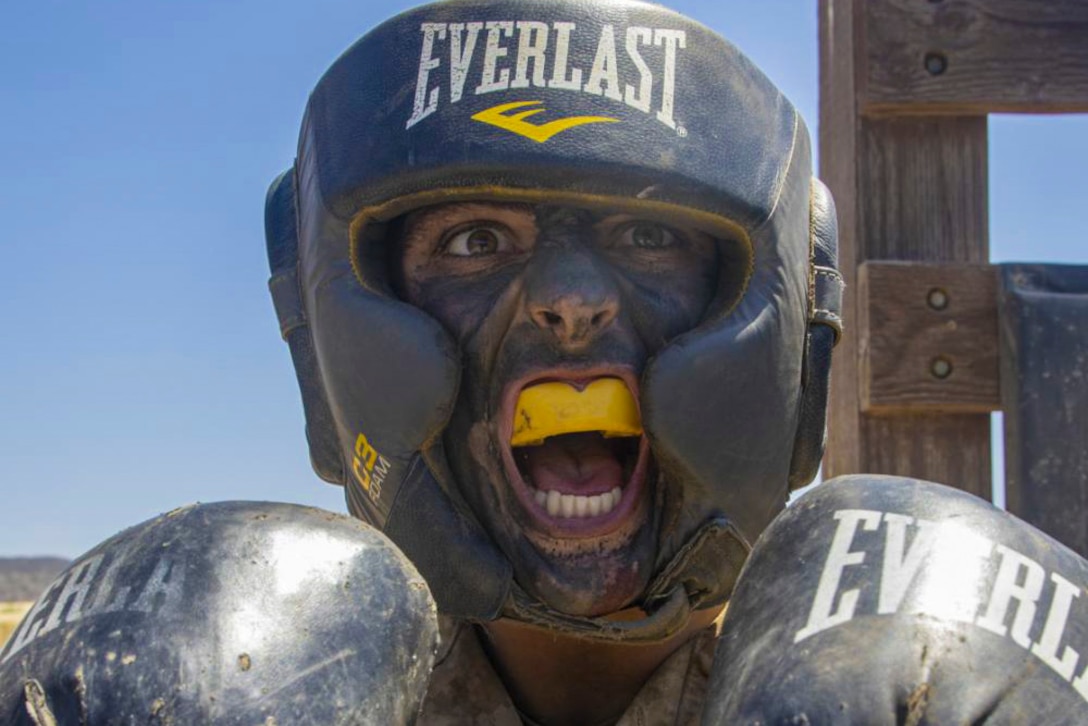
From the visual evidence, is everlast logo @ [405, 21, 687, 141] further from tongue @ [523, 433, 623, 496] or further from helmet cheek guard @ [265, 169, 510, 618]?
tongue @ [523, 433, 623, 496]

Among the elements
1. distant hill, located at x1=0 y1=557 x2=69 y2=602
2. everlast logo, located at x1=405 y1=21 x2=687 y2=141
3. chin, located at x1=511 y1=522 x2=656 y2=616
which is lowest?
distant hill, located at x1=0 y1=557 x2=69 y2=602

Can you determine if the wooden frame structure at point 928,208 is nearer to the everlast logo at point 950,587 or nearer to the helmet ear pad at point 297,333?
the helmet ear pad at point 297,333

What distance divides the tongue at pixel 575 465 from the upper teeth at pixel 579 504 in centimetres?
1

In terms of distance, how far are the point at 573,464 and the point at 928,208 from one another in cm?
163

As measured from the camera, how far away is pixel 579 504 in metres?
2.35

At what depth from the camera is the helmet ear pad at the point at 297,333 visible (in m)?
2.68

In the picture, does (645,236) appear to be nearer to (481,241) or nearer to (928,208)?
(481,241)

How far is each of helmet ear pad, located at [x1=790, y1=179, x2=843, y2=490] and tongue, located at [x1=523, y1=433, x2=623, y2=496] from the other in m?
0.33

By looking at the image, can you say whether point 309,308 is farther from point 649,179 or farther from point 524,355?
point 649,179

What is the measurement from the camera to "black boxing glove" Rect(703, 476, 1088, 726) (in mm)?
1520

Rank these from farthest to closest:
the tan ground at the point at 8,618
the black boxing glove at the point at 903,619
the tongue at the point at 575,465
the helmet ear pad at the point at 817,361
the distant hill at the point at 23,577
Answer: the distant hill at the point at 23,577, the tan ground at the point at 8,618, the helmet ear pad at the point at 817,361, the tongue at the point at 575,465, the black boxing glove at the point at 903,619

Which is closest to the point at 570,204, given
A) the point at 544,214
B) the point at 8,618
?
the point at 544,214

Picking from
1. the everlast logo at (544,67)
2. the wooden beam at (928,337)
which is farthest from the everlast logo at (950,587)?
the wooden beam at (928,337)

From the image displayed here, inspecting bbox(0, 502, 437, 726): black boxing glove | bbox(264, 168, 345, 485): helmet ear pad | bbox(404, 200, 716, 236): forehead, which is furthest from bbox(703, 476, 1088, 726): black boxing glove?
bbox(264, 168, 345, 485): helmet ear pad
